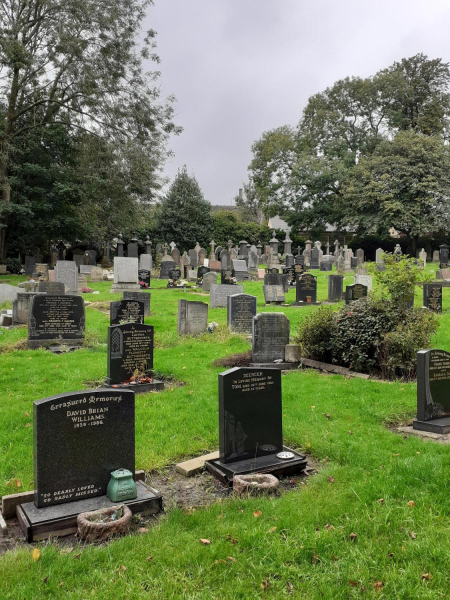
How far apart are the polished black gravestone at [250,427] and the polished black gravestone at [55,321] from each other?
24.0ft

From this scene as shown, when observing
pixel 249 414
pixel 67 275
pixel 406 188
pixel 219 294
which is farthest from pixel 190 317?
pixel 406 188

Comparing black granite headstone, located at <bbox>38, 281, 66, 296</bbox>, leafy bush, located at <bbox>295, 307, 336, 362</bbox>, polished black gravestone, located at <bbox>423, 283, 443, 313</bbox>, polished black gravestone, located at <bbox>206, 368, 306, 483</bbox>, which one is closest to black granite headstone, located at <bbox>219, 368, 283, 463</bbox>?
polished black gravestone, located at <bbox>206, 368, 306, 483</bbox>

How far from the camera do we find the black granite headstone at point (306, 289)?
18.8 metres

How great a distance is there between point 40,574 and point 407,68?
57.4 m

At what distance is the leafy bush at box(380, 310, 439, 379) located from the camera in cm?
877

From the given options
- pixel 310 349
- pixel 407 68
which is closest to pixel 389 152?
pixel 407 68

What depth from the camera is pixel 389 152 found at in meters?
43.2

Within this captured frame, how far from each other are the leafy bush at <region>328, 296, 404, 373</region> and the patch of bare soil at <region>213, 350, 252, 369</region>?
171 centimetres

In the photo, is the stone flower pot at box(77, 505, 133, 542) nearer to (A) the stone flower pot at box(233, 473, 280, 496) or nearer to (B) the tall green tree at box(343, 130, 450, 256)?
(A) the stone flower pot at box(233, 473, 280, 496)

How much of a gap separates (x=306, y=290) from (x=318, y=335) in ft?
30.0

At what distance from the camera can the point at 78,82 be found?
2656 centimetres

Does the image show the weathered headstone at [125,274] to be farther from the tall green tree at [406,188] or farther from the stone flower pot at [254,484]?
the tall green tree at [406,188]

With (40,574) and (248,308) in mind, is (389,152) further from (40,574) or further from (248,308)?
(40,574)

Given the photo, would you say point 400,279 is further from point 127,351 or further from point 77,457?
point 77,457
